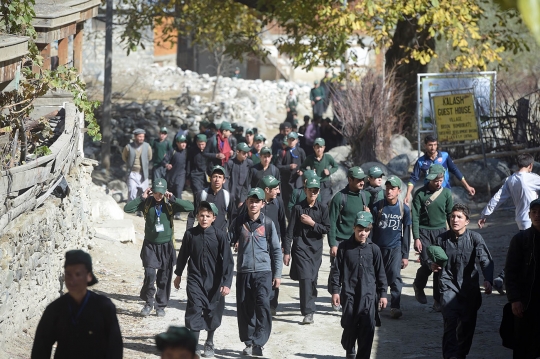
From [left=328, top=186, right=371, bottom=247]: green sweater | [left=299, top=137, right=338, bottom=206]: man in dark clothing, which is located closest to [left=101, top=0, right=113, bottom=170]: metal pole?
[left=299, top=137, right=338, bottom=206]: man in dark clothing

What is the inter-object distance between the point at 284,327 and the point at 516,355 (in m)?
3.13

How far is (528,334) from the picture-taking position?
653cm

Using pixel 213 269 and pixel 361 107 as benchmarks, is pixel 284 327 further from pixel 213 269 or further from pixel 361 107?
pixel 361 107

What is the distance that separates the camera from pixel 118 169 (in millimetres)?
20812

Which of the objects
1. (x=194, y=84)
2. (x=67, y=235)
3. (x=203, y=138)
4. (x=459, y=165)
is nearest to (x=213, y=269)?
(x=67, y=235)

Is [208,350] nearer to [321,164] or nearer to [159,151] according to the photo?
[321,164]

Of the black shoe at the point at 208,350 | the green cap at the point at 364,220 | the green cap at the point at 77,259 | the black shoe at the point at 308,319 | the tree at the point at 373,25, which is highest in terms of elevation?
the tree at the point at 373,25

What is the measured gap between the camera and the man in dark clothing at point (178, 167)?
15.1 m

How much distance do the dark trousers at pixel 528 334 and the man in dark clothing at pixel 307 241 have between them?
2935 millimetres

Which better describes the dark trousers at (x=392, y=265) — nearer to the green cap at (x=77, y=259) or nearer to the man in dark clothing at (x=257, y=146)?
the green cap at (x=77, y=259)

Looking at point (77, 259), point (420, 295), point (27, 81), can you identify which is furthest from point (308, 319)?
point (77, 259)

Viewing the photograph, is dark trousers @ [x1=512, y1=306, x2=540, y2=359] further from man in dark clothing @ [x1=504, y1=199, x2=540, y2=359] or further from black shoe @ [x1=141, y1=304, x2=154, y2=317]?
black shoe @ [x1=141, y1=304, x2=154, y2=317]

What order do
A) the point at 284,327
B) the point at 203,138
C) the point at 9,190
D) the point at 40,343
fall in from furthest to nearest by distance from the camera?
the point at 203,138 → the point at 284,327 → the point at 9,190 → the point at 40,343

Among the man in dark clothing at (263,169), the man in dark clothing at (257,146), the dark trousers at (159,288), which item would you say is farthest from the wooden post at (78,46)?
the dark trousers at (159,288)
